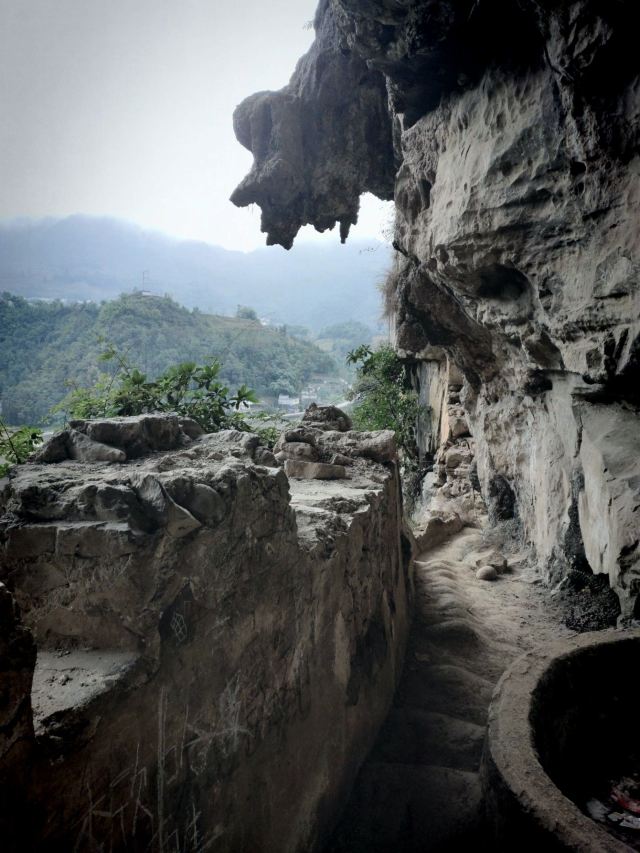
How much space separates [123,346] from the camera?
1425 centimetres

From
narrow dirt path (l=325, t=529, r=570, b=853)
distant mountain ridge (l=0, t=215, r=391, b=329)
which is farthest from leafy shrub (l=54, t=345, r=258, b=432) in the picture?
distant mountain ridge (l=0, t=215, r=391, b=329)

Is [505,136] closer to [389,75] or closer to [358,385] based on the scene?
[389,75]

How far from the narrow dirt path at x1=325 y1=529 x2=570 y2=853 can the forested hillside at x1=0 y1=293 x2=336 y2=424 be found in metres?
4.64

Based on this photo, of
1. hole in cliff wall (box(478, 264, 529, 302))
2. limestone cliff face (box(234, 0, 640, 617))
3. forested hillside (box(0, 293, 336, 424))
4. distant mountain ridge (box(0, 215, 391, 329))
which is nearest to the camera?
limestone cliff face (box(234, 0, 640, 617))

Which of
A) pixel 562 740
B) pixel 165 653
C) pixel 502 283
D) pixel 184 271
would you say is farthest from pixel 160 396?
pixel 184 271

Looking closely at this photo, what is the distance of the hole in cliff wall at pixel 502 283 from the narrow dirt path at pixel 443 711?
309 centimetres

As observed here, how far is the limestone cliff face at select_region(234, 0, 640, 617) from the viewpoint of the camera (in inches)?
142

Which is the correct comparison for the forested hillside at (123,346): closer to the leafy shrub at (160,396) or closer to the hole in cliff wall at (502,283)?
the leafy shrub at (160,396)

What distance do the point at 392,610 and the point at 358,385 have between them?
29.4 ft

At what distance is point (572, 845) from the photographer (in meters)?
1.98

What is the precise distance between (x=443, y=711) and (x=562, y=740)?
4.04 ft

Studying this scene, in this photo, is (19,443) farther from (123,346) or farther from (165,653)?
(123,346)

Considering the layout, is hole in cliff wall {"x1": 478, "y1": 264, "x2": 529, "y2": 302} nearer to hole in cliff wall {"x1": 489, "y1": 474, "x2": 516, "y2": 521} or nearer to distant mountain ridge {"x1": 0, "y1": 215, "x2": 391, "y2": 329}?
hole in cliff wall {"x1": 489, "y1": 474, "x2": 516, "y2": 521}

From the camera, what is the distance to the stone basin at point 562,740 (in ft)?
6.97
